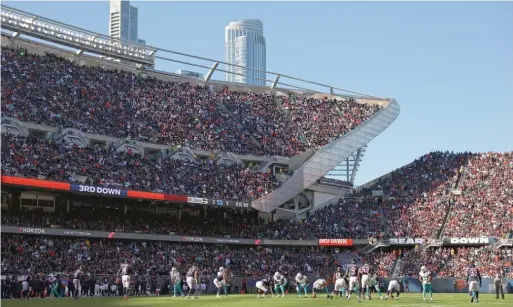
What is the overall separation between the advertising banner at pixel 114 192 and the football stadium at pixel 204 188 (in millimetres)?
118

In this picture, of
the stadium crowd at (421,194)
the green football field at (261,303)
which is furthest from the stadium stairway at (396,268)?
the green football field at (261,303)

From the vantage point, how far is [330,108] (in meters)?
98.0

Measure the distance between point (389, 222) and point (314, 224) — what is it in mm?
7740

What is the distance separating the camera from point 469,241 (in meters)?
74.8

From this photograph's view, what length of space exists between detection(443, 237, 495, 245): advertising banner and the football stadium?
0.17m

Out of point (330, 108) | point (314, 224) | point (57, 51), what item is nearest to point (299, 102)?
point (330, 108)

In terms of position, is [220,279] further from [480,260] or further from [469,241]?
[469,241]

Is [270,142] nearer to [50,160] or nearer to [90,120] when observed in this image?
[90,120]

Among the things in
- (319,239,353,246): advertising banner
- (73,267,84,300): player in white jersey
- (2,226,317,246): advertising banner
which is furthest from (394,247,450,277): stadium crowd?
(73,267,84,300): player in white jersey

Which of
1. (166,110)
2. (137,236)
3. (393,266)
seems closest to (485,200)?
(393,266)

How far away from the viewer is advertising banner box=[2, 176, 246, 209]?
60562mm

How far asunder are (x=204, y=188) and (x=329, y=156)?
1753 centimetres

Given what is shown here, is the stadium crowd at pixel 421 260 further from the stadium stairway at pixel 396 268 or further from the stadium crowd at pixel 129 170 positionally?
the stadium crowd at pixel 129 170

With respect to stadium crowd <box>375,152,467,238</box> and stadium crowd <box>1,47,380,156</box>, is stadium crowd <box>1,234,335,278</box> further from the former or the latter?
stadium crowd <box>1,47,380,156</box>
